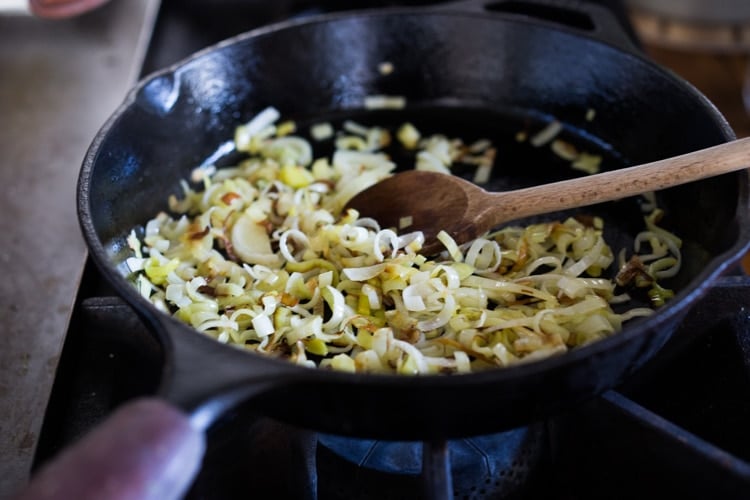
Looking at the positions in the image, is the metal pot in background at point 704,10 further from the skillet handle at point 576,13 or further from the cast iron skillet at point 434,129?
the cast iron skillet at point 434,129

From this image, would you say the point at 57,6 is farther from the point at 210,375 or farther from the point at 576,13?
the point at 210,375

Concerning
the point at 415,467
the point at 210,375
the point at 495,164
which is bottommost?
the point at 415,467

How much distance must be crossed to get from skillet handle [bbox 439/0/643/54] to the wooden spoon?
36 cm

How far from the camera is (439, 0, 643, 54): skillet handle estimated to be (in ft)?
4.34

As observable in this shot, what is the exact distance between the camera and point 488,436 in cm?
99

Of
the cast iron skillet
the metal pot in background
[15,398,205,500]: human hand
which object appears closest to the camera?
[15,398,205,500]: human hand

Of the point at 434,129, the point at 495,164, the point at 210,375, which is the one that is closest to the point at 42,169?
the point at 434,129

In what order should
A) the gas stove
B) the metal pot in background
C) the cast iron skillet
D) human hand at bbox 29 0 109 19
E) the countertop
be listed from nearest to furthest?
1. the cast iron skillet
2. the gas stove
3. the countertop
4. human hand at bbox 29 0 109 19
5. the metal pot in background

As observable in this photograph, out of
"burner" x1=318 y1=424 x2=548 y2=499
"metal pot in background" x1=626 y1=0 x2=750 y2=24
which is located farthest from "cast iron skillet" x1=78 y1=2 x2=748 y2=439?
"metal pot in background" x1=626 y1=0 x2=750 y2=24

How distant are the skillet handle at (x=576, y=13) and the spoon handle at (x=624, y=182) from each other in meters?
0.36

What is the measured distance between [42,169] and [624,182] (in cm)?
106

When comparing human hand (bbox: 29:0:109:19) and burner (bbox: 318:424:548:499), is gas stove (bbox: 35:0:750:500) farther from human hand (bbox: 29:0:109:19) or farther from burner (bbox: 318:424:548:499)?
human hand (bbox: 29:0:109:19)

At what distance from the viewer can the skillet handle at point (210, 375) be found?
2.16ft

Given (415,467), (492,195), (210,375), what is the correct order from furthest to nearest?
(492,195) → (415,467) → (210,375)
